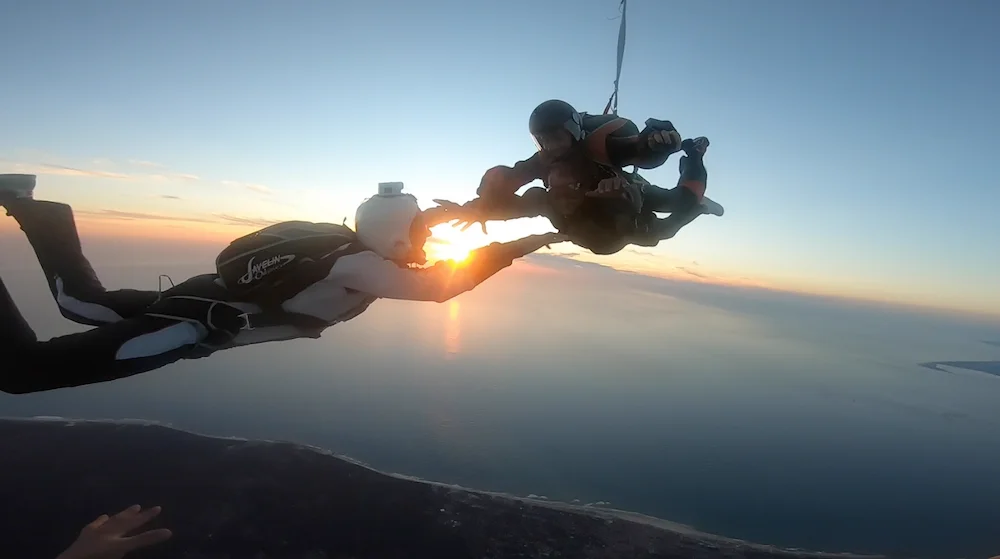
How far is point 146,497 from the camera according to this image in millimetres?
55375

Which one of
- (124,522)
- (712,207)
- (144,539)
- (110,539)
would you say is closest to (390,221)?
(712,207)

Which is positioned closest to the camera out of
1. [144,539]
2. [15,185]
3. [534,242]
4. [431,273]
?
[431,273]

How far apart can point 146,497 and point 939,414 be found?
162 metres

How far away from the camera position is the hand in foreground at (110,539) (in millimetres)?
3635

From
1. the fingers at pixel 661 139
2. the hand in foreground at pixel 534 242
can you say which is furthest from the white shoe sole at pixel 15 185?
the fingers at pixel 661 139

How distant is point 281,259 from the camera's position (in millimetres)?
2713

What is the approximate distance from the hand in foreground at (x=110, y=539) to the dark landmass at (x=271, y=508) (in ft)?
175

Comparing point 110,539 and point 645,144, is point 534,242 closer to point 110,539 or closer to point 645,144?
point 645,144

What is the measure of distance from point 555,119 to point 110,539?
436 cm

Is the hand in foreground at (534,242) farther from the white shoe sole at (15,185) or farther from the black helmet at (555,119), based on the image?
the white shoe sole at (15,185)

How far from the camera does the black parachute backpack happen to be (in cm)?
271

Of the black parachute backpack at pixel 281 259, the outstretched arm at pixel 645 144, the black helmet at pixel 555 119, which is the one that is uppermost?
the black helmet at pixel 555 119

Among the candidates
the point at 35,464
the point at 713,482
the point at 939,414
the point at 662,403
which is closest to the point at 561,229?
the point at 35,464

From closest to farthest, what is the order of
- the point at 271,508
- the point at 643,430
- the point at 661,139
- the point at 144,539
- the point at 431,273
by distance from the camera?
the point at 661,139 → the point at 431,273 → the point at 144,539 → the point at 271,508 → the point at 643,430
